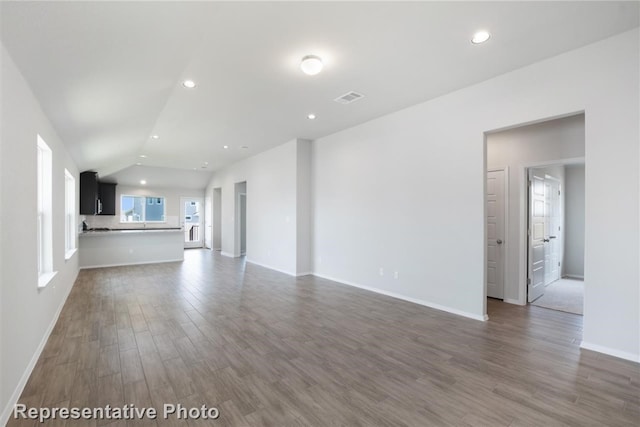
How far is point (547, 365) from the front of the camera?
2496 millimetres

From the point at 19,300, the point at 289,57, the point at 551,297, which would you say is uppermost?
the point at 289,57

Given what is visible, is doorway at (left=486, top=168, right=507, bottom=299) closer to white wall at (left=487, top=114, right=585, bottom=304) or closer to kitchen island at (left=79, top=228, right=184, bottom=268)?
white wall at (left=487, top=114, right=585, bottom=304)

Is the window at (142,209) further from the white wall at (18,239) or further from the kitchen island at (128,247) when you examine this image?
the white wall at (18,239)

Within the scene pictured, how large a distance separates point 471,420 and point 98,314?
4.40m

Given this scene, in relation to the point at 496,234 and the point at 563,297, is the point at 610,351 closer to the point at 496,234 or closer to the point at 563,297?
the point at 496,234

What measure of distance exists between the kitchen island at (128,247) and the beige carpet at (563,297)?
27.7 feet

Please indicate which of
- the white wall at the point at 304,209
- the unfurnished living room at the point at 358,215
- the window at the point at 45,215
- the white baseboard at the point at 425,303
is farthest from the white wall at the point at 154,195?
the white baseboard at the point at 425,303

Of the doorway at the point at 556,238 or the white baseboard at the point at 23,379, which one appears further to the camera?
the doorway at the point at 556,238

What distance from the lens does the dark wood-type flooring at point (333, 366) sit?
193 cm

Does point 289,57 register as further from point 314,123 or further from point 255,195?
point 255,195

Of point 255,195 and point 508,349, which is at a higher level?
point 255,195

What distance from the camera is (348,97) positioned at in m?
3.93

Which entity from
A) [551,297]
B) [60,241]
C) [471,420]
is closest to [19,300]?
[60,241]

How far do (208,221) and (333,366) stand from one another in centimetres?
1029
